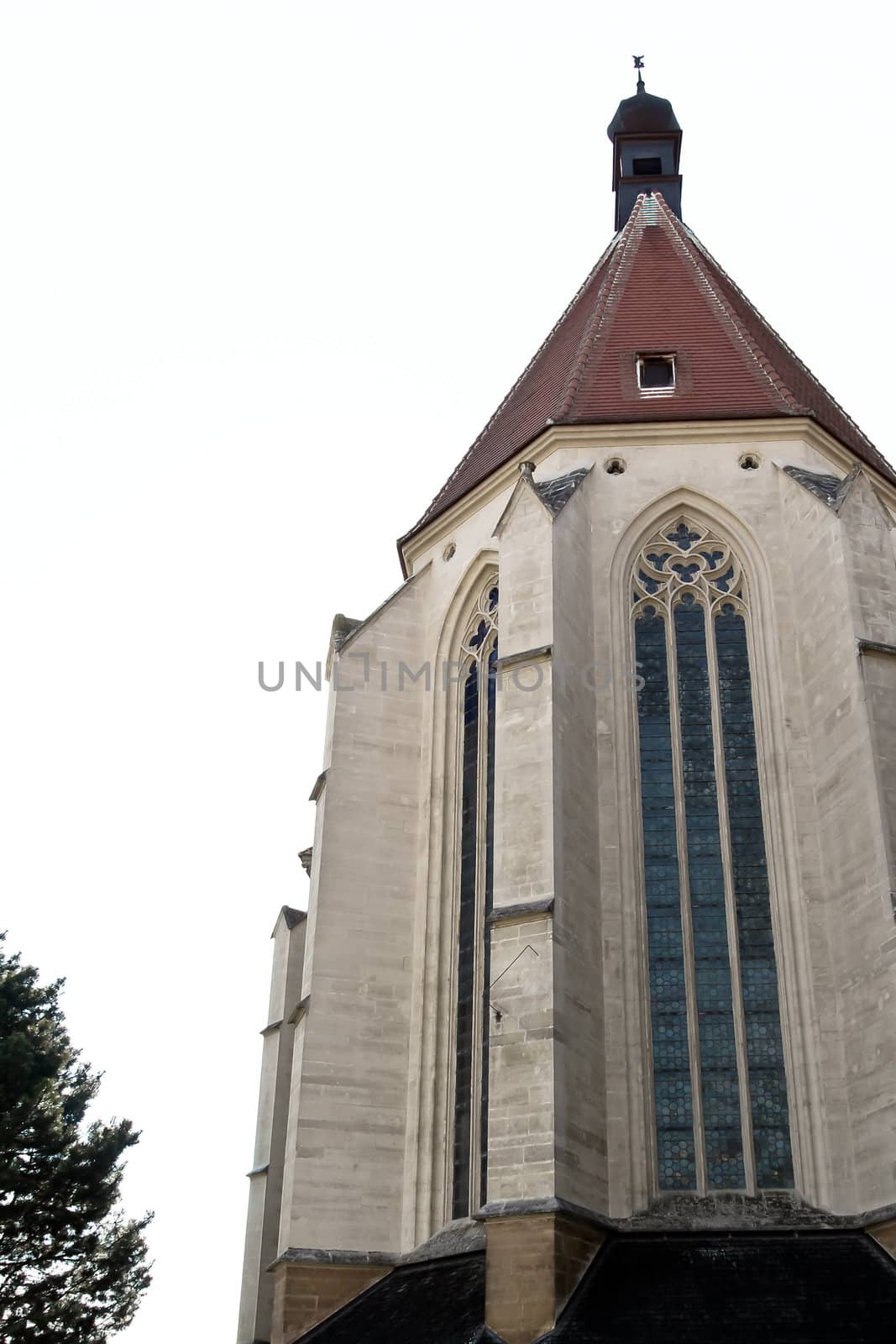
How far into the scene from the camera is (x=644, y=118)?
26969mm

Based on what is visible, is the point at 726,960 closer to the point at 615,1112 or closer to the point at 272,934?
the point at 615,1112

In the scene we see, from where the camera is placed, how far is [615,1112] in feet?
41.8

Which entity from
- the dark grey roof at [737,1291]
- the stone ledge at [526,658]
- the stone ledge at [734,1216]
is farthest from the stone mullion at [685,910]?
the stone ledge at [526,658]

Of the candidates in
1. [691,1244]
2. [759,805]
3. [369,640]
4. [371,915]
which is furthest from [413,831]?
[691,1244]

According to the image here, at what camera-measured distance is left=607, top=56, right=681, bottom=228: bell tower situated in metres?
26.0

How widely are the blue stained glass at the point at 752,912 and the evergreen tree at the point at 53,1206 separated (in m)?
10.6

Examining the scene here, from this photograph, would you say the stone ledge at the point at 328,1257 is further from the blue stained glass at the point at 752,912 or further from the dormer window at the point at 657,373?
the dormer window at the point at 657,373

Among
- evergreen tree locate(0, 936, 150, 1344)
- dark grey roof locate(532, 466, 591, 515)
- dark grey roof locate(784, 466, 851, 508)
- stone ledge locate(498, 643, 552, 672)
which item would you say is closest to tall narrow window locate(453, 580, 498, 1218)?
dark grey roof locate(532, 466, 591, 515)

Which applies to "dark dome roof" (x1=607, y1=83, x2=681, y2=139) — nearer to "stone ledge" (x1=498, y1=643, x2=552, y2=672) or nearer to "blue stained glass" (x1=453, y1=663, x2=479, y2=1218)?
"blue stained glass" (x1=453, y1=663, x2=479, y2=1218)

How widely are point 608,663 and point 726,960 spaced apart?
3.58 metres

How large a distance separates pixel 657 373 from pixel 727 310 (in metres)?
2.27

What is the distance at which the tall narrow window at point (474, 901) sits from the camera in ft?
45.8

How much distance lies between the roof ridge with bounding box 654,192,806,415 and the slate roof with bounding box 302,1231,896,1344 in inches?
388

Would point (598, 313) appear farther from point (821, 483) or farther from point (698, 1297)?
point (698, 1297)
